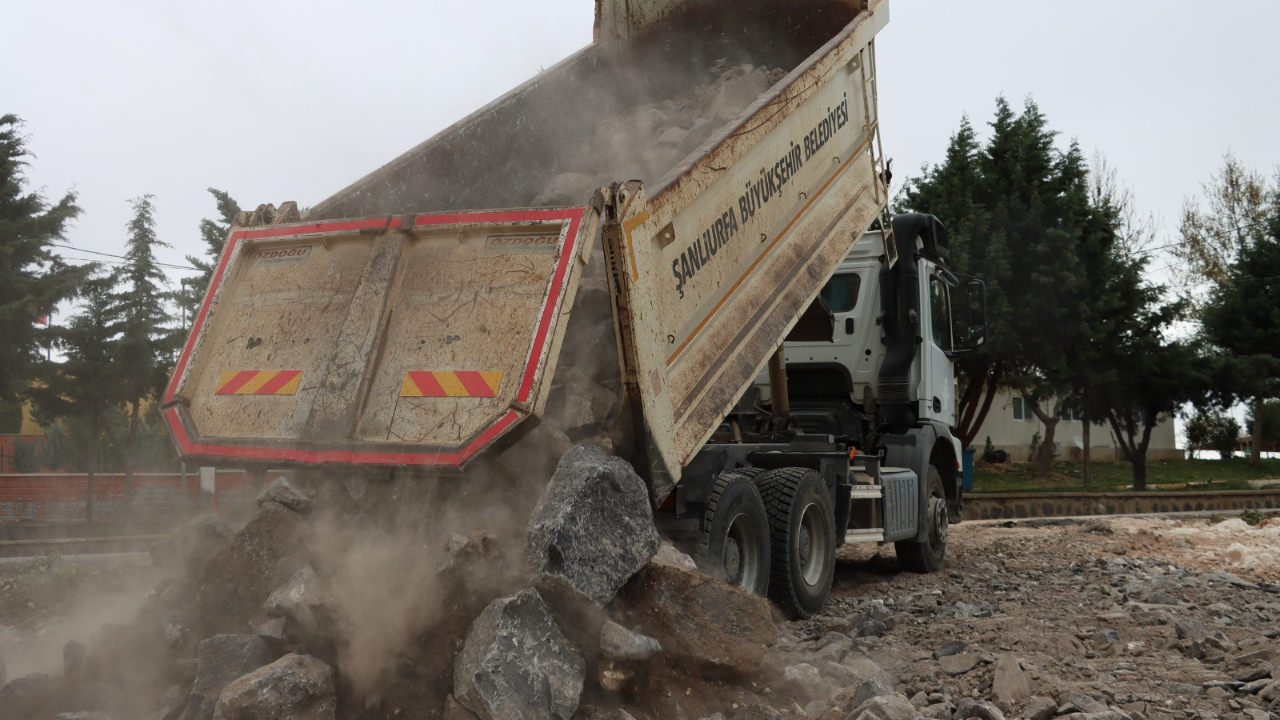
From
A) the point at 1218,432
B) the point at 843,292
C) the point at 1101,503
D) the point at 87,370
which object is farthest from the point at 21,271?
the point at 1218,432

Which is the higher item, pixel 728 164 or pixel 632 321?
pixel 728 164

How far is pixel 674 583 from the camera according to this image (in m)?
3.94

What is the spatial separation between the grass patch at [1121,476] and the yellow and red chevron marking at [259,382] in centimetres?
1948

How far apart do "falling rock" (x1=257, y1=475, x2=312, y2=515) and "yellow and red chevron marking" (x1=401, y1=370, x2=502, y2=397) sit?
606 millimetres

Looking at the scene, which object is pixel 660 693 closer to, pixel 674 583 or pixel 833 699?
pixel 674 583

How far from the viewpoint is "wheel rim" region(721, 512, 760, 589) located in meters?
5.16

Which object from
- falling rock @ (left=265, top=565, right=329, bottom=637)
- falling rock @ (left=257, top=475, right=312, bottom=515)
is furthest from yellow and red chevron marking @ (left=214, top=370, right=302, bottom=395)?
falling rock @ (left=265, top=565, right=329, bottom=637)

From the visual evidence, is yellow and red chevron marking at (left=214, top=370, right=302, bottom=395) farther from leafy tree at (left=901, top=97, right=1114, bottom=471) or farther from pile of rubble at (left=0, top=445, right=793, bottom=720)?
leafy tree at (left=901, top=97, right=1114, bottom=471)

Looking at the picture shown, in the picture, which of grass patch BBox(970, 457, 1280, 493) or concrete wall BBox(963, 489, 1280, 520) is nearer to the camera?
concrete wall BBox(963, 489, 1280, 520)

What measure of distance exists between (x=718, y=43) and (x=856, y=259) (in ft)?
6.68

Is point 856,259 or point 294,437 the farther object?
point 856,259

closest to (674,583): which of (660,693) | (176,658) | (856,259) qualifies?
(660,693)

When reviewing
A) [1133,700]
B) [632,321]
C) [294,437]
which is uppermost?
[632,321]

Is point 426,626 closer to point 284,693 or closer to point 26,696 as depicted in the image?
point 284,693
